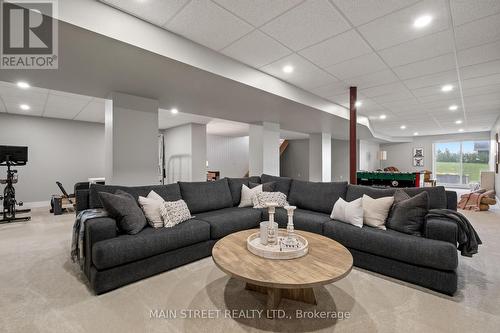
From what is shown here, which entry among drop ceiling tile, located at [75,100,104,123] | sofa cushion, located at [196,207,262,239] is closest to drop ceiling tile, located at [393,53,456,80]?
sofa cushion, located at [196,207,262,239]

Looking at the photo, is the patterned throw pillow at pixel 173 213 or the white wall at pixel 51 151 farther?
the white wall at pixel 51 151

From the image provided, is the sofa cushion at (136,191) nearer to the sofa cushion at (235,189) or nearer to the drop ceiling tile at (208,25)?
the sofa cushion at (235,189)

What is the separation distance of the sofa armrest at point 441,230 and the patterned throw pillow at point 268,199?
1.85m

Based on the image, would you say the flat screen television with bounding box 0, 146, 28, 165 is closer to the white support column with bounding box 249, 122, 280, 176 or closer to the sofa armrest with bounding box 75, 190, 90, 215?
the sofa armrest with bounding box 75, 190, 90, 215

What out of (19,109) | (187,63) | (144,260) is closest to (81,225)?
(144,260)

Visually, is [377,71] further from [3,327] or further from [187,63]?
[3,327]

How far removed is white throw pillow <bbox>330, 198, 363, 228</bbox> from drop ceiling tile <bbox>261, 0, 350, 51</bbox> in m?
1.95

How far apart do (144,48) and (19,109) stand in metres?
5.55

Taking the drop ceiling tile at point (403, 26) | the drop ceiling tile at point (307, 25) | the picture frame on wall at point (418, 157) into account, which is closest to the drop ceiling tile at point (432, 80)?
the drop ceiling tile at point (403, 26)

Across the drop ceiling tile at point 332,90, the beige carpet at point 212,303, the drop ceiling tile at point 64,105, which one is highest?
the drop ceiling tile at point 332,90

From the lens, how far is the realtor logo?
1814 millimetres

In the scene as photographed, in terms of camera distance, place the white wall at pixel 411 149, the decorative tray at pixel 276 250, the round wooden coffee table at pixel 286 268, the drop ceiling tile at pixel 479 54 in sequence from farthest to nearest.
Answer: the white wall at pixel 411 149
the drop ceiling tile at pixel 479 54
the decorative tray at pixel 276 250
the round wooden coffee table at pixel 286 268

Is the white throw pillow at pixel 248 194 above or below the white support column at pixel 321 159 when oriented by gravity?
below

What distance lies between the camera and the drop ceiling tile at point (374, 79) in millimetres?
3625
